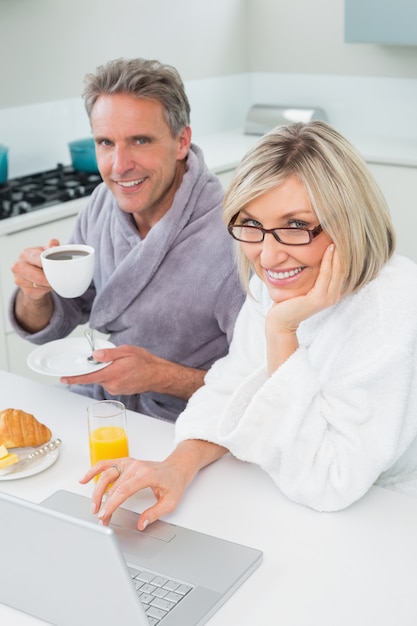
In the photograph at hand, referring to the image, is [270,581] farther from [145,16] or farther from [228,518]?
[145,16]

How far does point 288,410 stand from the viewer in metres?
1.46

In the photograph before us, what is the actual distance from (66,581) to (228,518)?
374mm

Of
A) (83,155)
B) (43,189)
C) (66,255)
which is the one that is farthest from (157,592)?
(83,155)

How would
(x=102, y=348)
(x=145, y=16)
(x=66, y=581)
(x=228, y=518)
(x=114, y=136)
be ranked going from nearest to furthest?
(x=66, y=581) → (x=228, y=518) → (x=102, y=348) → (x=114, y=136) → (x=145, y=16)

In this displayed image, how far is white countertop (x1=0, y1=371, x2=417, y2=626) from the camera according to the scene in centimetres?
121

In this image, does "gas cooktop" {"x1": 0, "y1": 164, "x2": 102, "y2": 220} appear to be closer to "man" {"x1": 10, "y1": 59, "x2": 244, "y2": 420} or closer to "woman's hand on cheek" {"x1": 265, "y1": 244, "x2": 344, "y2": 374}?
"man" {"x1": 10, "y1": 59, "x2": 244, "y2": 420}

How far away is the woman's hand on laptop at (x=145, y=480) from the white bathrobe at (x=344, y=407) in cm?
8

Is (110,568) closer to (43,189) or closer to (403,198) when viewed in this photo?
(43,189)

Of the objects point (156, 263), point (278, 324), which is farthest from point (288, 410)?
point (156, 263)

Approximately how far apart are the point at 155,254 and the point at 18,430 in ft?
2.11

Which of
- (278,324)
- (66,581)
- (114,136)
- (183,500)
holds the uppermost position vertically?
(114,136)

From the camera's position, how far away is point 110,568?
105cm

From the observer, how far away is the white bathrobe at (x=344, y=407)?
143cm

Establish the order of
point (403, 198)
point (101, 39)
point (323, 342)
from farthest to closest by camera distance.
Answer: point (101, 39) < point (403, 198) < point (323, 342)
